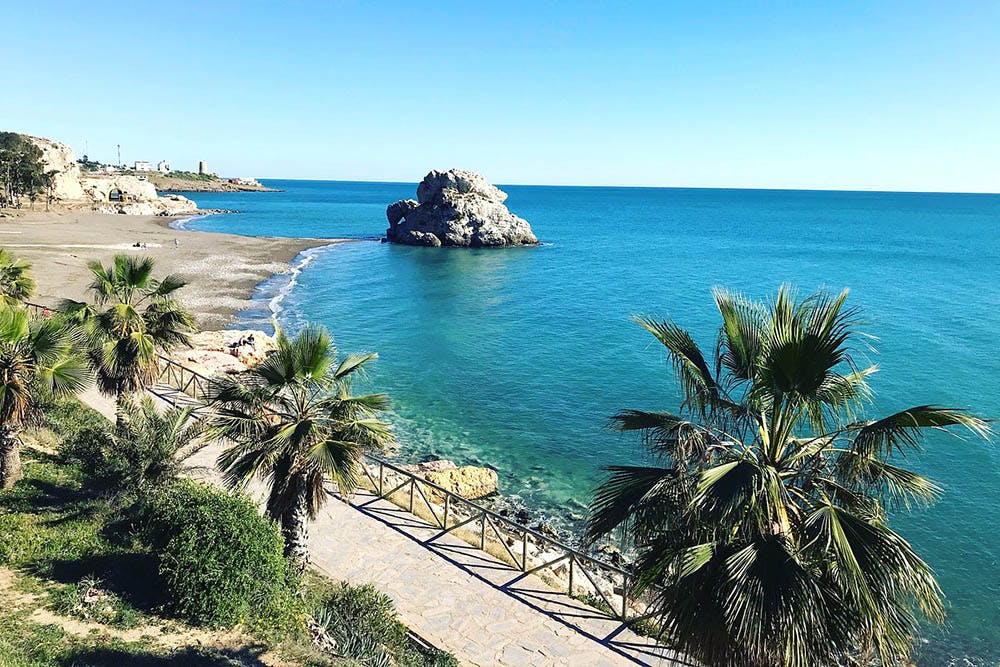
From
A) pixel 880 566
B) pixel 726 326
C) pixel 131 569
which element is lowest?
pixel 131 569

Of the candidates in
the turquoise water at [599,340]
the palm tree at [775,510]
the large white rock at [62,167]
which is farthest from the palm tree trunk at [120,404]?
the large white rock at [62,167]

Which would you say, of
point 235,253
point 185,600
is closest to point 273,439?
point 185,600

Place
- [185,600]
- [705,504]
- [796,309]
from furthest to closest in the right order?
1. [185,600]
2. [796,309]
3. [705,504]

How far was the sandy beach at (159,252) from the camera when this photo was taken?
153 feet

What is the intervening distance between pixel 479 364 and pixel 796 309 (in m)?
Result: 29.2

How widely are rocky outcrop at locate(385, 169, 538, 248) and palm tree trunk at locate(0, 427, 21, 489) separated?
249 feet

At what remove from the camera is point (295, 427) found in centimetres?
1112

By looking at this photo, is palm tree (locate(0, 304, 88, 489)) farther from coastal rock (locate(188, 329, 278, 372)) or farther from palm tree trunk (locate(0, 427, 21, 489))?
coastal rock (locate(188, 329, 278, 372))

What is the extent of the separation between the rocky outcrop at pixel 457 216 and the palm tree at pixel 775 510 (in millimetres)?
82962

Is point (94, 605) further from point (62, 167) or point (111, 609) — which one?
point (62, 167)

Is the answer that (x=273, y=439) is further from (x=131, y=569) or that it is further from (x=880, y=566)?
(x=880, y=566)

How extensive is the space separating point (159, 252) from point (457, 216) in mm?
36580

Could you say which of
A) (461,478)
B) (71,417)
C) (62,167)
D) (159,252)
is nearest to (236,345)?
(71,417)

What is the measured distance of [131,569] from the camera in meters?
11.8
